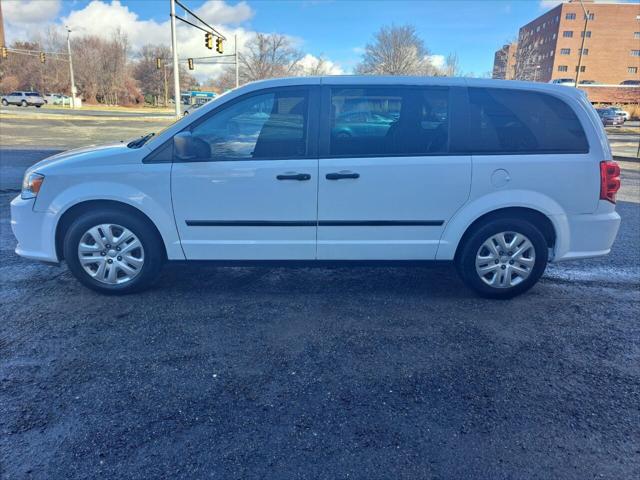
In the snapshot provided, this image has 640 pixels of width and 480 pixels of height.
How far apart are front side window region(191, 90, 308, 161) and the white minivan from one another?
1 centimetres

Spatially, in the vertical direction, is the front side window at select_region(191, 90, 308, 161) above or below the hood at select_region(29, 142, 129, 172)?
above

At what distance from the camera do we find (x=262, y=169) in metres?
3.89

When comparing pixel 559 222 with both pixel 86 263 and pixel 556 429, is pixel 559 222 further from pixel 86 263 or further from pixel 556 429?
pixel 86 263

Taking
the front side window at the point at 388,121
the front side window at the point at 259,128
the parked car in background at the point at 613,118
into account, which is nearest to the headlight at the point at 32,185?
the front side window at the point at 259,128

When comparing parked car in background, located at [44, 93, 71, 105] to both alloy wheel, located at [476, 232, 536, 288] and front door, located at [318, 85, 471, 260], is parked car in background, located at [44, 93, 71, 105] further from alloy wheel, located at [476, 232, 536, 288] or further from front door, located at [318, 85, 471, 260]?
alloy wheel, located at [476, 232, 536, 288]

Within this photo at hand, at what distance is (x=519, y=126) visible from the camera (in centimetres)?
403

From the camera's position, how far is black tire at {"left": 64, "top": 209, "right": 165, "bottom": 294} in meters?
3.99

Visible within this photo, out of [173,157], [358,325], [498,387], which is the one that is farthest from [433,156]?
[173,157]

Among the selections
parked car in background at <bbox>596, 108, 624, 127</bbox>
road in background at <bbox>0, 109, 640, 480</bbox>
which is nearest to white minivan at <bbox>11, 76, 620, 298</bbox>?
road in background at <bbox>0, 109, 640, 480</bbox>

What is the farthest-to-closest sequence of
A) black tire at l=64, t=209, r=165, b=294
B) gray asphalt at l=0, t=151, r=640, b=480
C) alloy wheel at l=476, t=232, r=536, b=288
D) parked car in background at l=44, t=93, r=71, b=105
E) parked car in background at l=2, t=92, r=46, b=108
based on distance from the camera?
parked car in background at l=44, t=93, r=71, b=105
parked car in background at l=2, t=92, r=46, b=108
alloy wheel at l=476, t=232, r=536, b=288
black tire at l=64, t=209, r=165, b=294
gray asphalt at l=0, t=151, r=640, b=480

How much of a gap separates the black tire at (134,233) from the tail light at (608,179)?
13.0 ft

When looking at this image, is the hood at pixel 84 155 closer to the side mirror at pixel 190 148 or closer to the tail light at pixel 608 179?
the side mirror at pixel 190 148

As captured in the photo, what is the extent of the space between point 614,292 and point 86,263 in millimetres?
5051

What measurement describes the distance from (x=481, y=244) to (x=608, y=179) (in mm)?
1249
